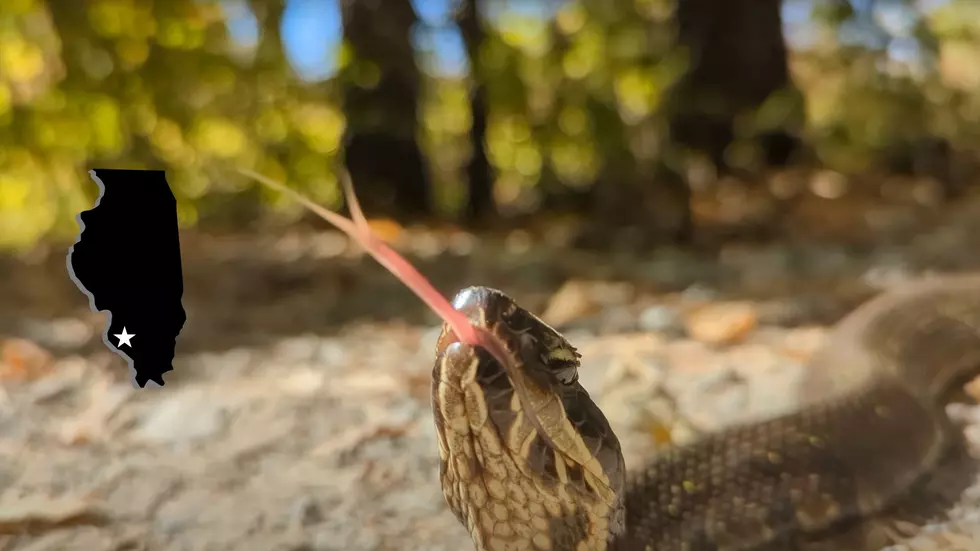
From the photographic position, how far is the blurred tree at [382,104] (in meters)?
1.58

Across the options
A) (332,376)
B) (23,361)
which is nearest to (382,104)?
(332,376)

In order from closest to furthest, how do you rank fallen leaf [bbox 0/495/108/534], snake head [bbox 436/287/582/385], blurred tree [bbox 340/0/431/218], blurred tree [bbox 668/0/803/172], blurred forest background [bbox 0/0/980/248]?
1. snake head [bbox 436/287/582/385]
2. fallen leaf [bbox 0/495/108/534]
3. blurred forest background [bbox 0/0/980/248]
4. blurred tree [bbox 340/0/431/218]
5. blurred tree [bbox 668/0/803/172]

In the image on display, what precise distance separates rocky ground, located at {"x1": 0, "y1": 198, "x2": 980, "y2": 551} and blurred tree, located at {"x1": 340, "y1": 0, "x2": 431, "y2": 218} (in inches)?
7.4

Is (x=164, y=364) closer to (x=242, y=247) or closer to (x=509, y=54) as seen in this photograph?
(x=509, y=54)

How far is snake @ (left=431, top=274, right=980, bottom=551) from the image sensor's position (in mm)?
623

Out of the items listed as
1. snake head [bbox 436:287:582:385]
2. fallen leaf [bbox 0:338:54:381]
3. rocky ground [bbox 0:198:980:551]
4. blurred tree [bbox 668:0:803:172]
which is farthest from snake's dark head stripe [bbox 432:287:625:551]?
blurred tree [bbox 668:0:803:172]

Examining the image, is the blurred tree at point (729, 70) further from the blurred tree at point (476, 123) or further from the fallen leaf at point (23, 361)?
the fallen leaf at point (23, 361)

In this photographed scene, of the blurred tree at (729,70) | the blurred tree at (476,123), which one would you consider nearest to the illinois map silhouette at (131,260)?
the blurred tree at (476,123)

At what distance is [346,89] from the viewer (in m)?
1.64

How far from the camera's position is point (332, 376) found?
1.42 meters

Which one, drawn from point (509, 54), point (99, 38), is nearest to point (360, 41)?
point (509, 54)

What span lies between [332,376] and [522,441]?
0.85m

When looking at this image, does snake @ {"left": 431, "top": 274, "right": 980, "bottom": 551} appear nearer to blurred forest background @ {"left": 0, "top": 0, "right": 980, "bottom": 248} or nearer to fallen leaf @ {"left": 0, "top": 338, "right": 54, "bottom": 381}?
blurred forest background @ {"left": 0, "top": 0, "right": 980, "bottom": 248}

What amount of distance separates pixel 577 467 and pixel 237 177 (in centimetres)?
94
